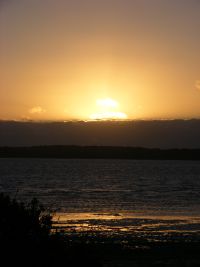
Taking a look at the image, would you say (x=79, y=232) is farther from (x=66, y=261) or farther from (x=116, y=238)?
(x=66, y=261)

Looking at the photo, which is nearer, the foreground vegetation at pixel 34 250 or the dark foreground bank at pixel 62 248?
the foreground vegetation at pixel 34 250

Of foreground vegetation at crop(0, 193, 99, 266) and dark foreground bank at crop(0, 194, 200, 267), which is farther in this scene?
dark foreground bank at crop(0, 194, 200, 267)

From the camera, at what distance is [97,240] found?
77.0 feet

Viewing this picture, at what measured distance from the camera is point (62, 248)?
1123 cm

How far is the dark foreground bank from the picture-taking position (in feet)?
35.1

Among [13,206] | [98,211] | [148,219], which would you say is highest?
[98,211]

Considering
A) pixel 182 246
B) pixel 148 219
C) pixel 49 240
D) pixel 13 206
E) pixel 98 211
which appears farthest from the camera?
pixel 98 211

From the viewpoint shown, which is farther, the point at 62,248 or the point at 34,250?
the point at 62,248

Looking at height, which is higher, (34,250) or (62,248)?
(62,248)

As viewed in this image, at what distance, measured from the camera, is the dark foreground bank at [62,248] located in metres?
10.7

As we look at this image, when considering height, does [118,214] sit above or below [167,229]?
above

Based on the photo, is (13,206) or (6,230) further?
(13,206)

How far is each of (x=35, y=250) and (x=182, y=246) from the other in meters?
12.1

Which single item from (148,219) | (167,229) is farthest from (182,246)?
(148,219)
